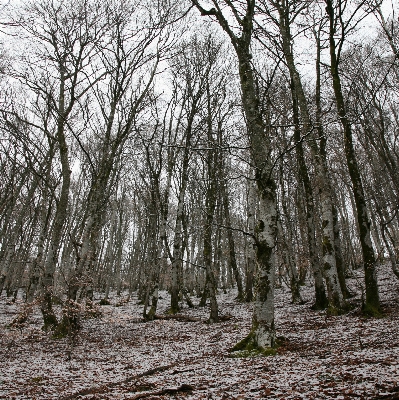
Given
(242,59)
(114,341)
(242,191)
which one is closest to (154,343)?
(114,341)

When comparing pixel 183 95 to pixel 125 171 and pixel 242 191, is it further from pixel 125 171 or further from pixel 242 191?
pixel 242 191

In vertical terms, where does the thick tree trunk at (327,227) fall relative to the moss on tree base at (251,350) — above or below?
above

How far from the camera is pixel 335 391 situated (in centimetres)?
310

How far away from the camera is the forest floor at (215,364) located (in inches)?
138

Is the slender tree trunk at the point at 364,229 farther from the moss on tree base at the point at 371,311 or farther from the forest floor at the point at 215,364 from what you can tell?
the forest floor at the point at 215,364

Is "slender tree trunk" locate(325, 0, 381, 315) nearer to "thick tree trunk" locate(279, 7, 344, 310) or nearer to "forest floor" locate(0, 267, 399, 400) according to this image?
"forest floor" locate(0, 267, 399, 400)

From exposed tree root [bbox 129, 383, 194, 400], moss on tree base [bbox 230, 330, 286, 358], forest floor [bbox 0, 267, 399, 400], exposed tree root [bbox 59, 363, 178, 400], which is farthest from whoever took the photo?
moss on tree base [bbox 230, 330, 286, 358]

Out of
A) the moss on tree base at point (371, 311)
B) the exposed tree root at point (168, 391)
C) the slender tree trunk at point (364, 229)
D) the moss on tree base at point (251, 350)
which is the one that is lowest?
the exposed tree root at point (168, 391)

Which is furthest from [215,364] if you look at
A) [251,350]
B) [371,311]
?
[371,311]

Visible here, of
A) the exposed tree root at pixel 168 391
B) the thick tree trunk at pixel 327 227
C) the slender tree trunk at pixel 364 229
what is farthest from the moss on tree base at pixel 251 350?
the thick tree trunk at pixel 327 227

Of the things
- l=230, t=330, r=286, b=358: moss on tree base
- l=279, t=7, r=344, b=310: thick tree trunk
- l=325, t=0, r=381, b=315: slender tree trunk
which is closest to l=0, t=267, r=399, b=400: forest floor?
l=230, t=330, r=286, b=358: moss on tree base

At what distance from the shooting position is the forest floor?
3.50 metres

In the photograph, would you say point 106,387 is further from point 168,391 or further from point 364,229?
point 364,229

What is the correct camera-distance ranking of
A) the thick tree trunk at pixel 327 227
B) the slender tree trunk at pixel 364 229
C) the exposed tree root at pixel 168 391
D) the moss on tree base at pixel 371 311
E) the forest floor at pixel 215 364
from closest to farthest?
the forest floor at pixel 215 364
the exposed tree root at pixel 168 391
the moss on tree base at pixel 371 311
the slender tree trunk at pixel 364 229
the thick tree trunk at pixel 327 227
